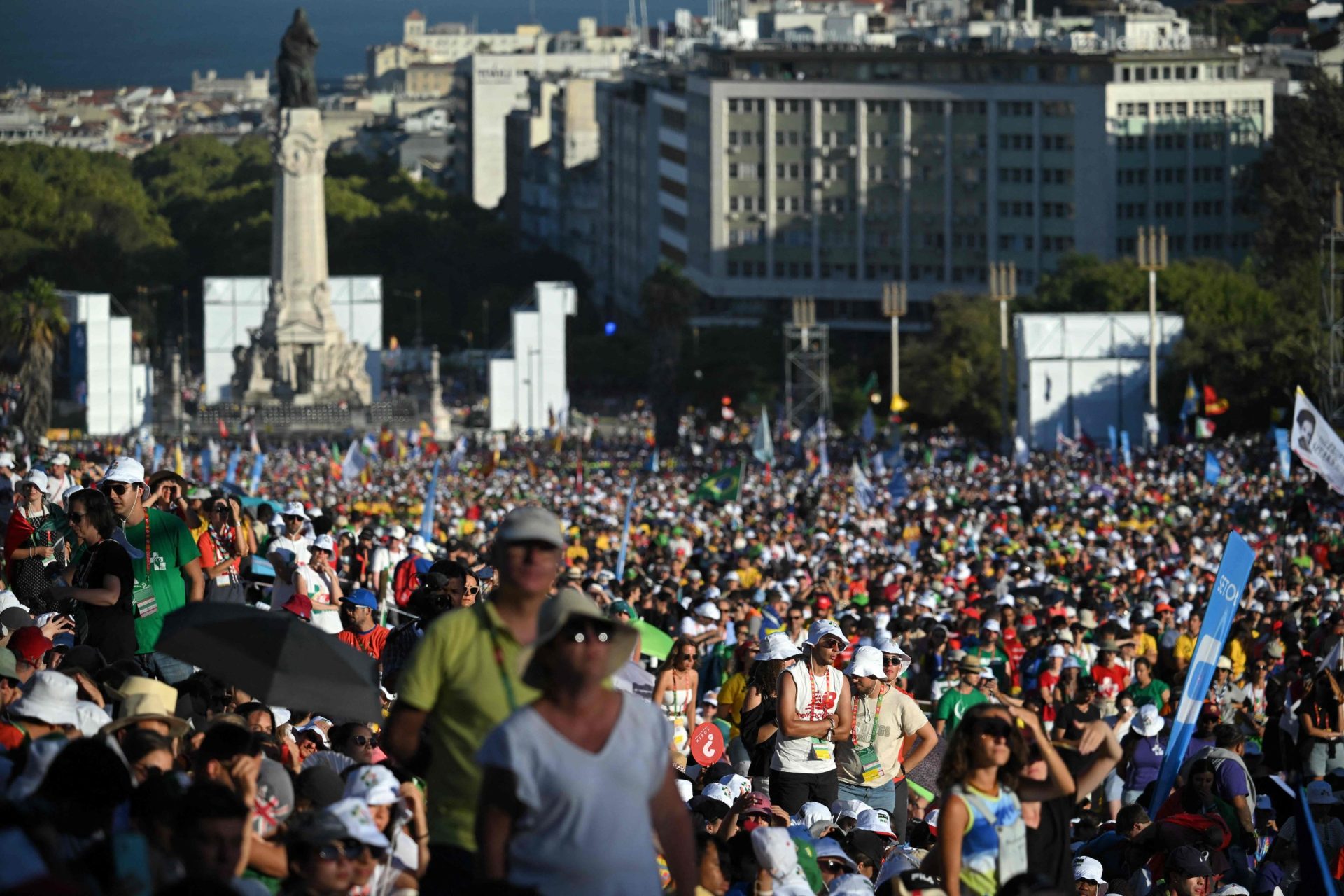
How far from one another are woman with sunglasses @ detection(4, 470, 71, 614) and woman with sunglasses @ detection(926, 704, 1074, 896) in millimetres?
5860

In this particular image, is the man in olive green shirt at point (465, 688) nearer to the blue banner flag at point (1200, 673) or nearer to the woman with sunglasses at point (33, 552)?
the woman with sunglasses at point (33, 552)

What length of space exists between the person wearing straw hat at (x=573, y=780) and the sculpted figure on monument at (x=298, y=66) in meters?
73.9

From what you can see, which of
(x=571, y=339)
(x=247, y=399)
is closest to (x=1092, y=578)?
A: (x=247, y=399)

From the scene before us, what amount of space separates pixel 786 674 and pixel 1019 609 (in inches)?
328

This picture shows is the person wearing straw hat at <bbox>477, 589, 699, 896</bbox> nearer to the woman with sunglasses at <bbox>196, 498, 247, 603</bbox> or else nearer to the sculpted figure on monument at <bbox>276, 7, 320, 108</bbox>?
the woman with sunglasses at <bbox>196, 498, 247, 603</bbox>

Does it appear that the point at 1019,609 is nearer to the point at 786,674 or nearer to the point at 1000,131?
the point at 786,674

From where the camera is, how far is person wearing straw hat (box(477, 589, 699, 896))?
6.79m

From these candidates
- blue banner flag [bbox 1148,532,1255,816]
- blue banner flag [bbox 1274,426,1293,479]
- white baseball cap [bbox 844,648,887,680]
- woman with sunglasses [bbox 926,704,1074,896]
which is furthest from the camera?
blue banner flag [bbox 1274,426,1293,479]

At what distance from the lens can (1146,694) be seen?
15586 millimetres

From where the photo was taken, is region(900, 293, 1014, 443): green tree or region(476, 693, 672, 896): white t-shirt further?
region(900, 293, 1014, 443): green tree

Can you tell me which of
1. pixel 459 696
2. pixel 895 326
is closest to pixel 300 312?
pixel 895 326

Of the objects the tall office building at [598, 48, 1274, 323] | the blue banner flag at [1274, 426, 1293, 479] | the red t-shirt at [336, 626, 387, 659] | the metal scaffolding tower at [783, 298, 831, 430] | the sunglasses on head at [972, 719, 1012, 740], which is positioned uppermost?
the tall office building at [598, 48, 1274, 323]

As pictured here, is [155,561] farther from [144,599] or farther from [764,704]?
[764,704]

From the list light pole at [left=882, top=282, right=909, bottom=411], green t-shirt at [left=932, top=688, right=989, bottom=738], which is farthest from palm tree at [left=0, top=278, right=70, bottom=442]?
green t-shirt at [left=932, top=688, right=989, bottom=738]
